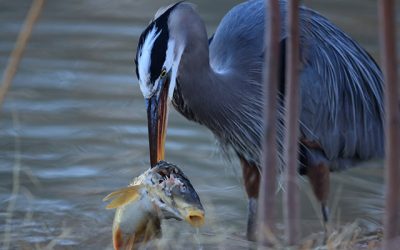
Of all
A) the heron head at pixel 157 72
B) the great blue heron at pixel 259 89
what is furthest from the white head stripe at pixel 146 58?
the great blue heron at pixel 259 89

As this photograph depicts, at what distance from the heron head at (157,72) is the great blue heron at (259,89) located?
0.01m

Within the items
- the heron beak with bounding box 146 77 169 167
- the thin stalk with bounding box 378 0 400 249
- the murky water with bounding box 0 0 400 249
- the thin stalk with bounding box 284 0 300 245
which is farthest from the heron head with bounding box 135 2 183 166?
the thin stalk with bounding box 378 0 400 249

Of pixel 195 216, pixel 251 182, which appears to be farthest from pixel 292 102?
pixel 251 182

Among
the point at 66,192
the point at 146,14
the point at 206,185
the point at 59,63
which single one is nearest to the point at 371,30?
the point at 146,14

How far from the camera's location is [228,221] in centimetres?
512

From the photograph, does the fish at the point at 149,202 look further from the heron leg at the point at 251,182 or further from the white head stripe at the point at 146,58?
the heron leg at the point at 251,182

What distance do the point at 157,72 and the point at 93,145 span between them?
6.40 ft

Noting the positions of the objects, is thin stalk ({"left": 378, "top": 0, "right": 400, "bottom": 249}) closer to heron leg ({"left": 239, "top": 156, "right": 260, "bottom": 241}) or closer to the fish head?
the fish head

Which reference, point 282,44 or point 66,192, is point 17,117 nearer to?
point 66,192

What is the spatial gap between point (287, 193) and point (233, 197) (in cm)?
261

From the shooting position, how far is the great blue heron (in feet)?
14.9

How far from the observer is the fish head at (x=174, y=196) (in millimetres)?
3543

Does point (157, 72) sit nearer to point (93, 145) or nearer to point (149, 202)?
point (149, 202)

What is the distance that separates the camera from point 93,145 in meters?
6.12
